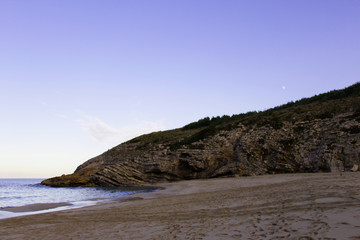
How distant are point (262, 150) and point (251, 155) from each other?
1253 millimetres

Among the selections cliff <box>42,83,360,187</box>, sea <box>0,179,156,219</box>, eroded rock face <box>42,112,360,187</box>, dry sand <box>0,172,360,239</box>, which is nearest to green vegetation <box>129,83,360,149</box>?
cliff <box>42,83,360,187</box>

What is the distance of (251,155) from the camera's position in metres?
27.6

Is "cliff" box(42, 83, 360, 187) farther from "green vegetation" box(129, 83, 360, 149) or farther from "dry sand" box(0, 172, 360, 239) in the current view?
"dry sand" box(0, 172, 360, 239)

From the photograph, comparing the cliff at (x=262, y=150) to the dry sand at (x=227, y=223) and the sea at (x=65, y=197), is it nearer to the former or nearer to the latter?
the sea at (x=65, y=197)

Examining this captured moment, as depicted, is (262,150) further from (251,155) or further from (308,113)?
(308,113)

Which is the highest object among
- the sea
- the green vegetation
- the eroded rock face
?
the green vegetation

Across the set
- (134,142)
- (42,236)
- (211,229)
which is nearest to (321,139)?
(211,229)

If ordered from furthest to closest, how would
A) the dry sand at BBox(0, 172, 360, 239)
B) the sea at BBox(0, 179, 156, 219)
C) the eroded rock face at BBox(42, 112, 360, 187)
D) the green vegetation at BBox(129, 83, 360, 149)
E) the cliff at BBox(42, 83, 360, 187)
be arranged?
1. the green vegetation at BBox(129, 83, 360, 149)
2. the cliff at BBox(42, 83, 360, 187)
3. the eroded rock face at BBox(42, 112, 360, 187)
4. the sea at BBox(0, 179, 156, 219)
5. the dry sand at BBox(0, 172, 360, 239)

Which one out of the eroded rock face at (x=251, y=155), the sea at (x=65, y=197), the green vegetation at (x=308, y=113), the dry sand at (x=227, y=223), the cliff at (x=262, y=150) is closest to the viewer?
the dry sand at (x=227, y=223)

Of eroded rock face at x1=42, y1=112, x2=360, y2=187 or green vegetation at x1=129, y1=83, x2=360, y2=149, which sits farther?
green vegetation at x1=129, y1=83, x2=360, y2=149

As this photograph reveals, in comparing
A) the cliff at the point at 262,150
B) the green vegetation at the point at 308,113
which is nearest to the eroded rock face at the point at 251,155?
the cliff at the point at 262,150

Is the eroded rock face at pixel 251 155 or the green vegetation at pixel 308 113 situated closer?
the eroded rock face at pixel 251 155

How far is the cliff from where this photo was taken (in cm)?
2336

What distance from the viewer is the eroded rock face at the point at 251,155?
23000 millimetres
